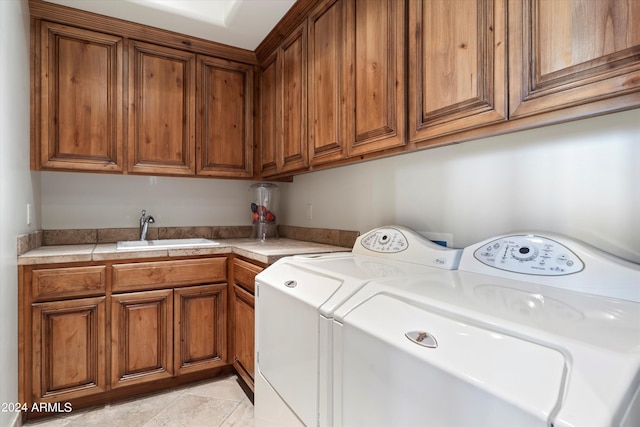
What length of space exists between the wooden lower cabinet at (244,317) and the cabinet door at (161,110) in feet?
2.99

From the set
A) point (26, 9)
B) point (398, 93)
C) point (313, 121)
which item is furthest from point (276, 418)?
point (26, 9)

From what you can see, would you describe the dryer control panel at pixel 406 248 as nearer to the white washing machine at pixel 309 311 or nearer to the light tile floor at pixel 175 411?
the white washing machine at pixel 309 311

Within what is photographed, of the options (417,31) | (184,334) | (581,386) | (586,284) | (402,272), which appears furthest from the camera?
(184,334)

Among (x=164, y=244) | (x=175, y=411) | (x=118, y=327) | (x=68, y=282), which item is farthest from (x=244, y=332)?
(x=68, y=282)

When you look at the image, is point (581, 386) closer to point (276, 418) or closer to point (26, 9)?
point (276, 418)

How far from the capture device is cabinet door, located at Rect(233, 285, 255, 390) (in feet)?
6.24

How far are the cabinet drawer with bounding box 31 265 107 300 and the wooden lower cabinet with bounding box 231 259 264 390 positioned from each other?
756 mm

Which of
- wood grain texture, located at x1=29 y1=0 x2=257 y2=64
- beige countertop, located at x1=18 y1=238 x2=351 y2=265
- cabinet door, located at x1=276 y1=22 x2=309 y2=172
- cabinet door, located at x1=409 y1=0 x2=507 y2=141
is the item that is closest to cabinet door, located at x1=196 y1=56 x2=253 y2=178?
wood grain texture, located at x1=29 y1=0 x2=257 y2=64

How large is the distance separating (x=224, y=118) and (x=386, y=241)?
1694 millimetres

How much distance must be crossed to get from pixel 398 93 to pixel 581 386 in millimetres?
1170

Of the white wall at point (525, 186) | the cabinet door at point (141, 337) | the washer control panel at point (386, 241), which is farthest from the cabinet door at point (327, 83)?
the cabinet door at point (141, 337)

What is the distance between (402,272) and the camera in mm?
1194

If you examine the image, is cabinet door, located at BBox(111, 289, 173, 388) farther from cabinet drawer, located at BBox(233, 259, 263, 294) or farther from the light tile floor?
cabinet drawer, located at BBox(233, 259, 263, 294)

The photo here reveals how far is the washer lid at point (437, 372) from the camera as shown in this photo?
528 mm
